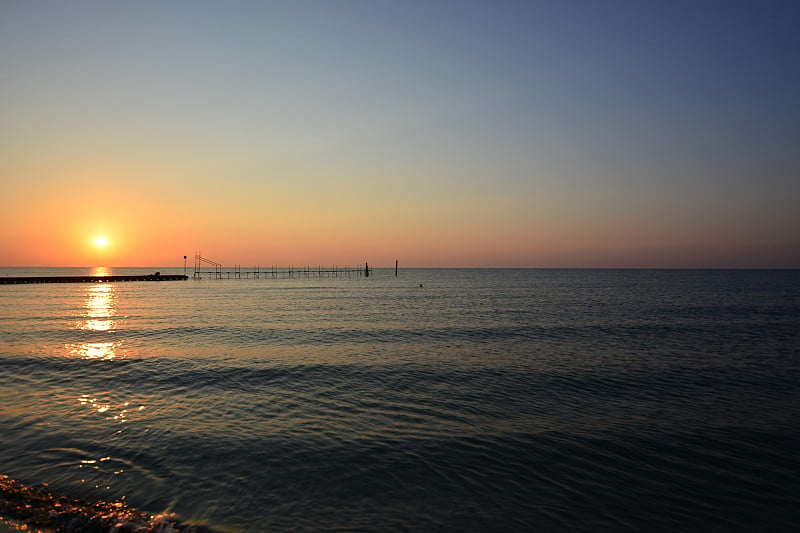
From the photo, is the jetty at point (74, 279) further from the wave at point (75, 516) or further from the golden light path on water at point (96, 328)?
the wave at point (75, 516)

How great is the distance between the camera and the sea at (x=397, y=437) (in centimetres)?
802

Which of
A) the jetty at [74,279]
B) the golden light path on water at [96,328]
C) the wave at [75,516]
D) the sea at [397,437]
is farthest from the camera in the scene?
the jetty at [74,279]

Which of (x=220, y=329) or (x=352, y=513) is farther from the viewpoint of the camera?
(x=220, y=329)

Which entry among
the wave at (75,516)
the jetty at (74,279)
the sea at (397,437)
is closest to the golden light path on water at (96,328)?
the sea at (397,437)

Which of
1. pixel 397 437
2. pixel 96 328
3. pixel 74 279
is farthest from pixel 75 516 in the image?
pixel 74 279

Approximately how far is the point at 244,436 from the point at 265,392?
4460mm

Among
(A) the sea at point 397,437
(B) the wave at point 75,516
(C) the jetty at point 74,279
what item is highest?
(C) the jetty at point 74,279

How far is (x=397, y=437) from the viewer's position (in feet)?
38.1

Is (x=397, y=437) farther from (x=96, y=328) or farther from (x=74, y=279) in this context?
(x=74, y=279)

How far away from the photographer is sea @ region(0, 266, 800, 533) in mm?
8016

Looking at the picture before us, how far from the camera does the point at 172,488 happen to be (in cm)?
876

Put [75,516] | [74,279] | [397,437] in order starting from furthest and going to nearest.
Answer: [74,279] → [397,437] → [75,516]

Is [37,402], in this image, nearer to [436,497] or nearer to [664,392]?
[436,497]

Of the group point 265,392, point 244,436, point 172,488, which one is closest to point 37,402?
point 265,392
